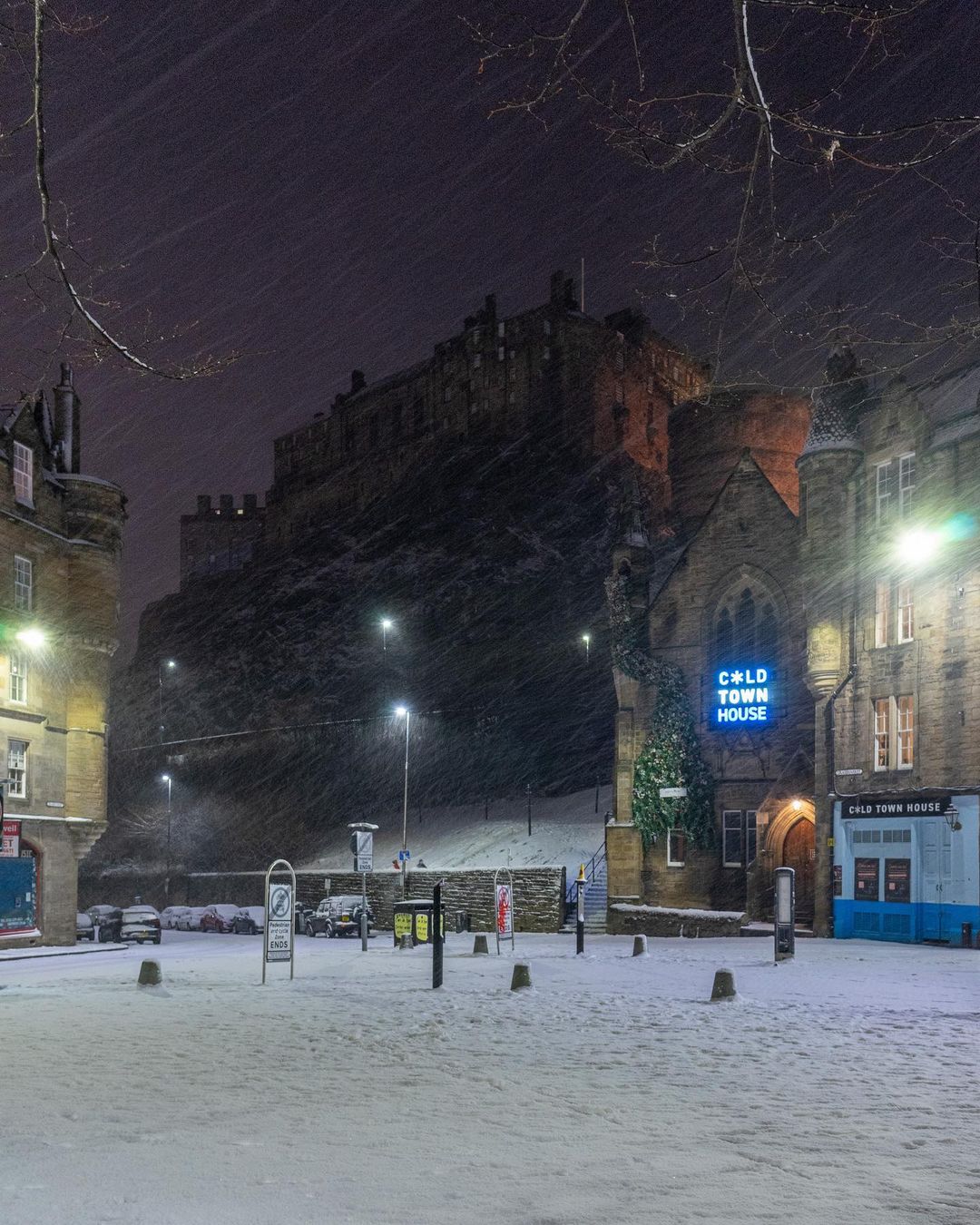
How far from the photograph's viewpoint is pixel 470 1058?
481 inches

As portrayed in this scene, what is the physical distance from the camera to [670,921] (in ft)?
127

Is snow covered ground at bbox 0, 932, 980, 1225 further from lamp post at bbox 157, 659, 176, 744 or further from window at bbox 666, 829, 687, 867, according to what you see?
lamp post at bbox 157, 659, 176, 744

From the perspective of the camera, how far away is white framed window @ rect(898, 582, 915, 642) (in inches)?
1377

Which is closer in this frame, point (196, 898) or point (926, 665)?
point (926, 665)

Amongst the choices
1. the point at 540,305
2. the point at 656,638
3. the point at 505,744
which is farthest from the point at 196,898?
the point at 540,305

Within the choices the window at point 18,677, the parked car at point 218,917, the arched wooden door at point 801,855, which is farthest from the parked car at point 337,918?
the arched wooden door at point 801,855

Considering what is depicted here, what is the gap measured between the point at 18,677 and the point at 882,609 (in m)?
24.3

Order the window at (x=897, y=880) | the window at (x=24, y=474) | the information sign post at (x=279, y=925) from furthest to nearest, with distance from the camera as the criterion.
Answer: the window at (x=24, y=474), the window at (x=897, y=880), the information sign post at (x=279, y=925)

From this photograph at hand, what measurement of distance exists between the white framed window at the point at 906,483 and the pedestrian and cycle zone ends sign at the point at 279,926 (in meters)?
20.3

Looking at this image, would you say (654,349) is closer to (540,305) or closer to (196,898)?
(540,305)

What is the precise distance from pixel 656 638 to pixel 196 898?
111ft

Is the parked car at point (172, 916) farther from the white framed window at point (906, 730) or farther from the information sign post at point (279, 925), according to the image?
the information sign post at point (279, 925)

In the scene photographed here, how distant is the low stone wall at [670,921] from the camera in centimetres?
3622

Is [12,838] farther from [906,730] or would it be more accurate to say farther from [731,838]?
[906,730]
